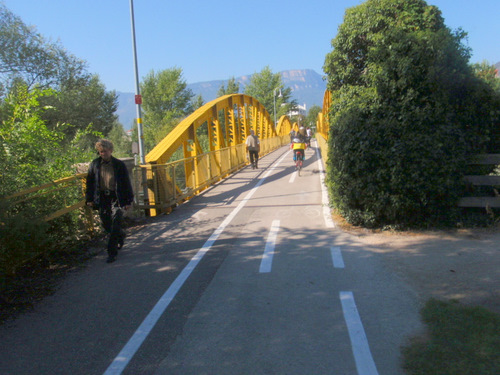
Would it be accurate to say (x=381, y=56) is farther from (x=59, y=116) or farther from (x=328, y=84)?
(x=59, y=116)

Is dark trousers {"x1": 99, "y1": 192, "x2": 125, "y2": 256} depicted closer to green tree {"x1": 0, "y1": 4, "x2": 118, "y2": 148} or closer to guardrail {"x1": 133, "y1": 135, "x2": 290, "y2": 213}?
guardrail {"x1": 133, "y1": 135, "x2": 290, "y2": 213}

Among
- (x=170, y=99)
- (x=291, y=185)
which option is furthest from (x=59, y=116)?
(x=170, y=99)

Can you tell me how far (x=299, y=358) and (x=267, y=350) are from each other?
0.28 m

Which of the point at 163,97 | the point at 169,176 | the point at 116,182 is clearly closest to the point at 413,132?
the point at 116,182

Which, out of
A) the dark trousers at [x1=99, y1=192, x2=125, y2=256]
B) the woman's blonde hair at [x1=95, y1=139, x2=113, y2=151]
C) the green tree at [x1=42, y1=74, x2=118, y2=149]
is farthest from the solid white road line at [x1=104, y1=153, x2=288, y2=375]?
the green tree at [x1=42, y1=74, x2=118, y2=149]

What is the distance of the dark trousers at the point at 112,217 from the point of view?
600 centimetres

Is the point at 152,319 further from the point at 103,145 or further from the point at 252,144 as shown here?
the point at 252,144

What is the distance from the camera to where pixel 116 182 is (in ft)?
19.8

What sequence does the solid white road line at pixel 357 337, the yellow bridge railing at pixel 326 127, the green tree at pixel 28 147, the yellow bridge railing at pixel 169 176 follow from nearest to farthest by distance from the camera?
1. the solid white road line at pixel 357 337
2. the green tree at pixel 28 147
3. the yellow bridge railing at pixel 169 176
4. the yellow bridge railing at pixel 326 127

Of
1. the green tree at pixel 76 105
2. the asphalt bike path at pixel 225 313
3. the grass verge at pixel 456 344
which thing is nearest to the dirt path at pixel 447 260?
the asphalt bike path at pixel 225 313

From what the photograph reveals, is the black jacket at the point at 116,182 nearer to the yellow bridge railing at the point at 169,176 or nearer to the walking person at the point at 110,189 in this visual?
the walking person at the point at 110,189

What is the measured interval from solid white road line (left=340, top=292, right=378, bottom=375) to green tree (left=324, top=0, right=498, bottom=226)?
299 centimetres

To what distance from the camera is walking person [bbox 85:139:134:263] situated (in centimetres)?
600

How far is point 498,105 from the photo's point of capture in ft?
22.5
